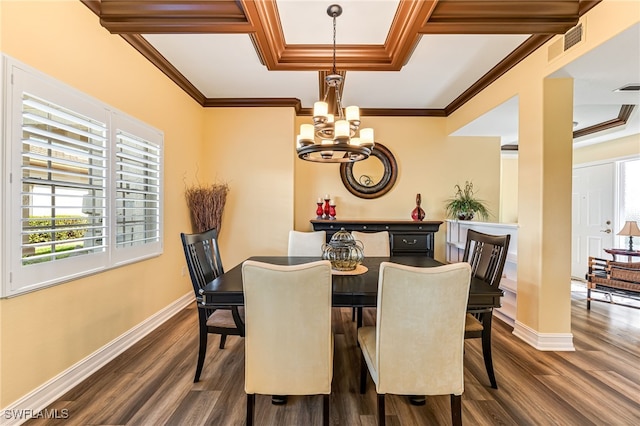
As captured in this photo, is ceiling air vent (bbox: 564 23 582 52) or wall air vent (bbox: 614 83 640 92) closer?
ceiling air vent (bbox: 564 23 582 52)

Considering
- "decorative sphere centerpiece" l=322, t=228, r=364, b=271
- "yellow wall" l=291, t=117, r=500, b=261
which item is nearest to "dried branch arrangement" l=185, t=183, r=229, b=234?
"yellow wall" l=291, t=117, r=500, b=261

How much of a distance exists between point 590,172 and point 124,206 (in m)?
7.21

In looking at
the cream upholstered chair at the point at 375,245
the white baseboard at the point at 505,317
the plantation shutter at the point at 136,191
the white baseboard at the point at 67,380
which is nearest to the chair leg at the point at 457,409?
the cream upholstered chair at the point at 375,245

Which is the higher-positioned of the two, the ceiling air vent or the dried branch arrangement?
the ceiling air vent

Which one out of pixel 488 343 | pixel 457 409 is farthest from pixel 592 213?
pixel 457 409

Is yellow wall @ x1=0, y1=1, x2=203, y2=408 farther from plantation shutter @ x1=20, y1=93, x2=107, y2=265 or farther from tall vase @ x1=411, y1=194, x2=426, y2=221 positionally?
tall vase @ x1=411, y1=194, x2=426, y2=221

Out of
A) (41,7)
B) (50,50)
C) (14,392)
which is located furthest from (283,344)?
(41,7)

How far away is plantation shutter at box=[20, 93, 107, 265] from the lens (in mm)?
1702

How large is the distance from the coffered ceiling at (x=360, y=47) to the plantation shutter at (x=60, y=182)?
930 millimetres

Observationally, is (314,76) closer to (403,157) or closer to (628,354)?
(403,157)

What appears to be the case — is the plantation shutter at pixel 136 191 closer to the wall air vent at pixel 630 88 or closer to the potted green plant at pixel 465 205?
the potted green plant at pixel 465 205

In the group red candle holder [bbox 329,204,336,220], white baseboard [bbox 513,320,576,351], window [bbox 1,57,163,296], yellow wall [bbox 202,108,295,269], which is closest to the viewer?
window [bbox 1,57,163,296]

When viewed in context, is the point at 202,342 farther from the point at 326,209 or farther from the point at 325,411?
the point at 326,209

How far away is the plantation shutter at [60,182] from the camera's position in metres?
1.70
